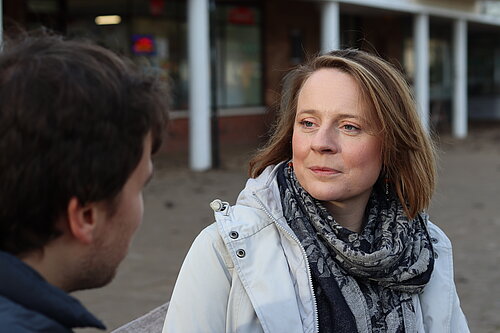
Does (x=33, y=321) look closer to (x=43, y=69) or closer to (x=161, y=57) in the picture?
(x=43, y=69)

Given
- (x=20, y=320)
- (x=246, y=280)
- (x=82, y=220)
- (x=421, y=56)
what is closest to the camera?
(x=20, y=320)

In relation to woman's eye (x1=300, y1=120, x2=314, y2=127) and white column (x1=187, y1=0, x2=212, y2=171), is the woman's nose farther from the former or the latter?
white column (x1=187, y1=0, x2=212, y2=171)

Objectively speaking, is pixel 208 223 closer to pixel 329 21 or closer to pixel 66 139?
pixel 66 139

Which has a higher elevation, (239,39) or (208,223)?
(239,39)

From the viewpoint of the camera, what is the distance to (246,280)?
206cm

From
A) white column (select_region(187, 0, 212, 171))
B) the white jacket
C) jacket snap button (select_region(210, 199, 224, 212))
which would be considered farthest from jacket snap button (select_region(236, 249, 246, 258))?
white column (select_region(187, 0, 212, 171))

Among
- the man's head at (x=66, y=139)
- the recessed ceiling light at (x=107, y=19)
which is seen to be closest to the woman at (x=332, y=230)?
the man's head at (x=66, y=139)

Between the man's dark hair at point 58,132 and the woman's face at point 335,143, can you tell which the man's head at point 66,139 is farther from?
the woman's face at point 335,143

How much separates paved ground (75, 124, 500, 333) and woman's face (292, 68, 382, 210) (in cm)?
90

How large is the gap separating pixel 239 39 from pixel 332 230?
55.5ft

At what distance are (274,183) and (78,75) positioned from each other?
1.13 metres

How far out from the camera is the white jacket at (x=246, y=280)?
6.72ft

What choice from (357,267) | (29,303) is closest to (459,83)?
(357,267)

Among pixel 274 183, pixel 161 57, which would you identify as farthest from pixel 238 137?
pixel 274 183
